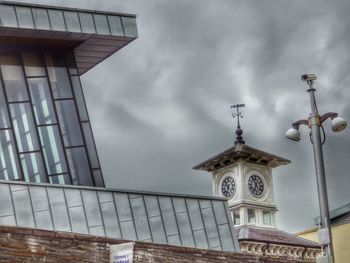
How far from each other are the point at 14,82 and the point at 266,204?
58939 millimetres

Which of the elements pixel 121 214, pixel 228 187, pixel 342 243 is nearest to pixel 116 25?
pixel 121 214

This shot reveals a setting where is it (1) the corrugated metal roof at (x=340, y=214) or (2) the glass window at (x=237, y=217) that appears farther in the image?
(2) the glass window at (x=237, y=217)

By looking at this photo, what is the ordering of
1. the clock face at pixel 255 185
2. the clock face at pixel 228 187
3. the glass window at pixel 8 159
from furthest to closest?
1. the clock face at pixel 255 185
2. the clock face at pixel 228 187
3. the glass window at pixel 8 159

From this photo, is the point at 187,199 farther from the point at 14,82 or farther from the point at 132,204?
the point at 14,82

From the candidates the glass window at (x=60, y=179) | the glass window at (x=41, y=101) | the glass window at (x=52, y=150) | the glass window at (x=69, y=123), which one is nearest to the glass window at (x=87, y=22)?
the glass window at (x=41, y=101)

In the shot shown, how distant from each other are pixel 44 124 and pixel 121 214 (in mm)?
3432

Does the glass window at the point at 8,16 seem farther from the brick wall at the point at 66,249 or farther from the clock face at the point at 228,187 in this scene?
the clock face at the point at 228,187

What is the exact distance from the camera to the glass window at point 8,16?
2270 cm

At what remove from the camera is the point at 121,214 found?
71.3 ft

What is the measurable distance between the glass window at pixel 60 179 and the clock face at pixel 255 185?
57.9 meters

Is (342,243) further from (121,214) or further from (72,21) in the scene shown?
(72,21)

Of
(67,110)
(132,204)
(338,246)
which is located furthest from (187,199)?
(338,246)

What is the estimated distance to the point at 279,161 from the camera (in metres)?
80.8

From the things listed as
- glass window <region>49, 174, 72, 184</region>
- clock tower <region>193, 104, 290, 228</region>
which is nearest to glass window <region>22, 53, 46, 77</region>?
glass window <region>49, 174, 72, 184</region>
